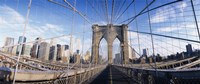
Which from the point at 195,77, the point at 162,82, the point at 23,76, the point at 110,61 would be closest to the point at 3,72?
the point at 23,76

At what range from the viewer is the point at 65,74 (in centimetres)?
446

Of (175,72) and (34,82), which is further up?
(175,72)

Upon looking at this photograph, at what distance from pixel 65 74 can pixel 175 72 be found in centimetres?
323

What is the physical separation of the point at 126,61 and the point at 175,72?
3707 centimetres

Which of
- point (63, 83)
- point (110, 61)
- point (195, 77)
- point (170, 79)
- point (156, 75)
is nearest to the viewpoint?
point (195, 77)

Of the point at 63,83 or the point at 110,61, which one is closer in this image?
the point at 63,83

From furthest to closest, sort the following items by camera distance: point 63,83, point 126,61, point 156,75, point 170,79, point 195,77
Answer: point 126,61, point 63,83, point 156,75, point 170,79, point 195,77

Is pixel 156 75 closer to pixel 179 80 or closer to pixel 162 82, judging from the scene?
pixel 162 82

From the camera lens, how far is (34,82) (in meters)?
3.51

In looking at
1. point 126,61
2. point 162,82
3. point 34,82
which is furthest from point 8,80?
point 126,61

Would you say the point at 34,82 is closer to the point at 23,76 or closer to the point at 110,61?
the point at 23,76

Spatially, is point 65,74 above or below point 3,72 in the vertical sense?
below

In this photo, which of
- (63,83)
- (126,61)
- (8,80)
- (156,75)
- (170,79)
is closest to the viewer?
(170,79)

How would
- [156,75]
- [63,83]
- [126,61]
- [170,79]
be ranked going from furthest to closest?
[126,61] < [63,83] < [156,75] < [170,79]
